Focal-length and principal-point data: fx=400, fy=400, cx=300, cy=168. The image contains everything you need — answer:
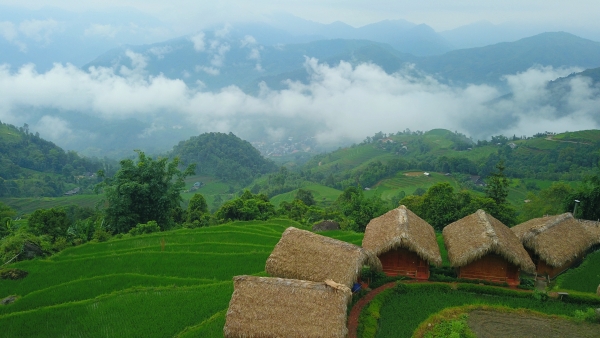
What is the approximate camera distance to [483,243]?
14.8 m

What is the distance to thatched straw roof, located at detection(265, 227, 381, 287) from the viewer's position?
12.5 m

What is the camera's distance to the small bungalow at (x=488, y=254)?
1461 centimetres

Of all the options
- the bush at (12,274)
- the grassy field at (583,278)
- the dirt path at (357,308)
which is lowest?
the grassy field at (583,278)

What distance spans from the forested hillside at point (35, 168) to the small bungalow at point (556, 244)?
7546 centimetres

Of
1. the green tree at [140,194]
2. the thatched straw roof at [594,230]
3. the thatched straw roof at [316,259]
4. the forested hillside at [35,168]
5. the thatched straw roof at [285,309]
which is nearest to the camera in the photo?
the thatched straw roof at [285,309]

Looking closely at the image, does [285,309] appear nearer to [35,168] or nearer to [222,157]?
[35,168]

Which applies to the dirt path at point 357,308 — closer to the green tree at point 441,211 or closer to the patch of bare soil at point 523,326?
the patch of bare soil at point 523,326

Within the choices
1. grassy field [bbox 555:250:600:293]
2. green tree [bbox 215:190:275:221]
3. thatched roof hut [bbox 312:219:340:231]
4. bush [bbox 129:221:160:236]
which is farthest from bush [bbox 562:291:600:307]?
green tree [bbox 215:190:275:221]

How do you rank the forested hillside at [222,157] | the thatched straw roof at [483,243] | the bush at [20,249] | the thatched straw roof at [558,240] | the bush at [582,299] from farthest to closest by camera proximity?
the forested hillside at [222,157] → the bush at [20,249] → the thatched straw roof at [558,240] → the thatched straw roof at [483,243] → the bush at [582,299]

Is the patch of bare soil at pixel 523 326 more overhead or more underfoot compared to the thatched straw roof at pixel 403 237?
more underfoot

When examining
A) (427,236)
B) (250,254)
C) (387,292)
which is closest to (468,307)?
(387,292)

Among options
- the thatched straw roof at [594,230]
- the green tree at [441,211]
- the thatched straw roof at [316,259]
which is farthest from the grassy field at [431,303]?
the green tree at [441,211]

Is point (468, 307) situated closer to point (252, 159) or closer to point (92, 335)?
point (92, 335)

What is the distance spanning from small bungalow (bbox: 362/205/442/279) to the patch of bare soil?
284cm
